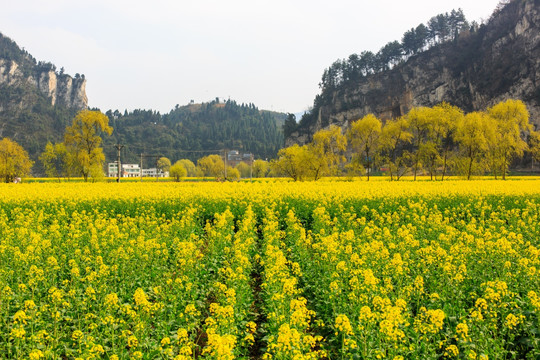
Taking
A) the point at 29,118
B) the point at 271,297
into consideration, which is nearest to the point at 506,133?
the point at 271,297

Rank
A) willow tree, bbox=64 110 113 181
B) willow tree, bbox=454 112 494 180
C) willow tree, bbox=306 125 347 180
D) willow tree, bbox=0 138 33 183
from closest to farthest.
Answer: willow tree, bbox=454 112 494 180, willow tree, bbox=64 110 113 181, willow tree, bbox=306 125 347 180, willow tree, bbox=0 138 33 183

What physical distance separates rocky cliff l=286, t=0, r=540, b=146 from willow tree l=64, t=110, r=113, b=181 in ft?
303

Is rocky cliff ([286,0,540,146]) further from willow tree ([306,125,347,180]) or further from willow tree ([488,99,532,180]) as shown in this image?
willow tree ([306,125,347,180])

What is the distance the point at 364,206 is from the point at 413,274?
8414 mm

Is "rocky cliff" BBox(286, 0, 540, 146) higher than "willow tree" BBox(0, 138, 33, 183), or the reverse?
"rocky cliff" BBox(286, 0, 540, 146)

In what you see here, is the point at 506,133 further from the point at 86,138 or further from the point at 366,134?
the point at 86,138

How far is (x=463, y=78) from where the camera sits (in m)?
109

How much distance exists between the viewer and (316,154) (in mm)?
48281

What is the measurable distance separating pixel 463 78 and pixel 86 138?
345ft

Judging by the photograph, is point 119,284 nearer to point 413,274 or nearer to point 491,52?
point 413,274

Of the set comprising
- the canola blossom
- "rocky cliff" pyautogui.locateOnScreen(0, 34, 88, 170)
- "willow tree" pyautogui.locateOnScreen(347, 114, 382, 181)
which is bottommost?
the canola blossom

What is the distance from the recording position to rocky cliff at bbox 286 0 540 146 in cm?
9356

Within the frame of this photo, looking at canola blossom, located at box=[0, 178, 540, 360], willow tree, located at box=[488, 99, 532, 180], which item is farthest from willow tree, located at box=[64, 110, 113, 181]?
willow tree, located at box=[488, 99, 532, 180]

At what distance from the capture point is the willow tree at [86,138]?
45.2 metres
